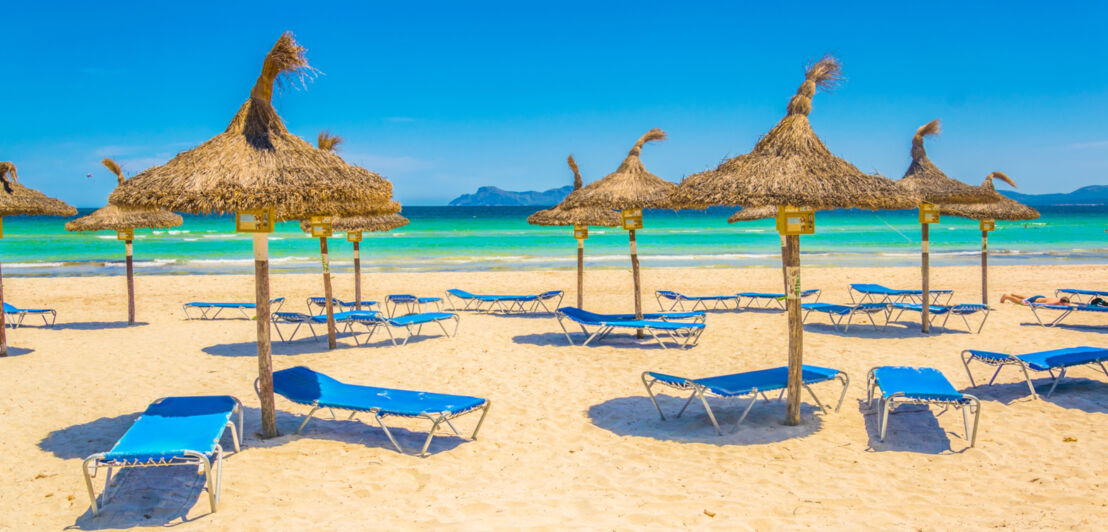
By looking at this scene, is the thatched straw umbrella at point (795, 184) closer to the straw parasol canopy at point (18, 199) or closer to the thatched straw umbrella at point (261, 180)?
the thatched straw umbrella at point (261, 180)

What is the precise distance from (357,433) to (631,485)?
2.30 m

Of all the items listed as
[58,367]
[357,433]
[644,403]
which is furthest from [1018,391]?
[58,367]

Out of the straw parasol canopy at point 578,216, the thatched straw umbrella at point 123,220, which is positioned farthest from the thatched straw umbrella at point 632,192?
the thatched straw umbrella at point 123,220

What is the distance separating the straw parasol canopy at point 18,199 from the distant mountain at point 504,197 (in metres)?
142

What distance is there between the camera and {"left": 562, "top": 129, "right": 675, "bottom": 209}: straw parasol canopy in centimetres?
877

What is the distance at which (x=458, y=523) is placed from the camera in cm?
376

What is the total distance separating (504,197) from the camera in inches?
6176

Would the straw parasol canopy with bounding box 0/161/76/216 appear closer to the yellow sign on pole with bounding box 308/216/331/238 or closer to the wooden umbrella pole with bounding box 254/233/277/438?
the yellow sign on pole with bounding box 308/216/331/238

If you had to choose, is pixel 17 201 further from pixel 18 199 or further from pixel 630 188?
pixel 630 188

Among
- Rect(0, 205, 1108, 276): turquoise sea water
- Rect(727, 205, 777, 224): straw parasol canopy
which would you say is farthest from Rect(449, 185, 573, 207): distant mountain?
Rect(727, 205, 777, 224): straw parasol canopy

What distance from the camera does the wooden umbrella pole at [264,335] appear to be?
4.88 meters

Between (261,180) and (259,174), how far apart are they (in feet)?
0.22

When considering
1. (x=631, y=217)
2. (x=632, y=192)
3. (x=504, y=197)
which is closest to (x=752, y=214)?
(x=631, y=217)

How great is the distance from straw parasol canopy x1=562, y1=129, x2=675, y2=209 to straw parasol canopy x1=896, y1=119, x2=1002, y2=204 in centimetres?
306
